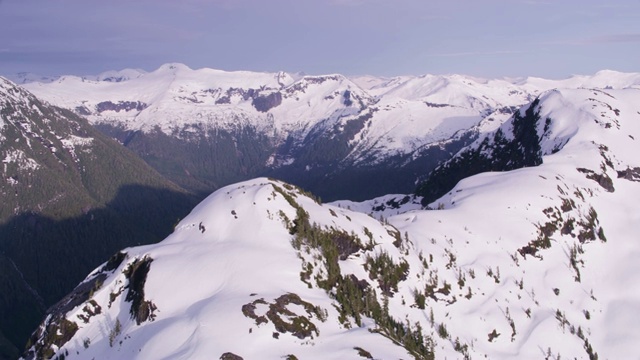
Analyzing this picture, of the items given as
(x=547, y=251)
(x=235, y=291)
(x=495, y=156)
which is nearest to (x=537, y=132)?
(x=495, y=156)

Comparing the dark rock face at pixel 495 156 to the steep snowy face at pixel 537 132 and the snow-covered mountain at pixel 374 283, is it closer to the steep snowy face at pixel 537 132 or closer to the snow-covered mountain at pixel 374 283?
the steep snowy face at pixel 537 132

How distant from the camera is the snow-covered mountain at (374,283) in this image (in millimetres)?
45969

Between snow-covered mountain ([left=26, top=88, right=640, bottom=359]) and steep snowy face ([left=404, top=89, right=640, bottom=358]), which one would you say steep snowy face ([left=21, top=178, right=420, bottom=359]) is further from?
steep snowy face ([left=404, top=89, right=640, bottom=358])

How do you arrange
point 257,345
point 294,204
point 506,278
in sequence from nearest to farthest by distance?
point 257,345 < point 294,204 < point 506,278

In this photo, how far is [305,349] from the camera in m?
43.2

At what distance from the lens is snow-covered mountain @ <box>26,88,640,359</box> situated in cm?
4597

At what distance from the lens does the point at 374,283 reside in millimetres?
61156

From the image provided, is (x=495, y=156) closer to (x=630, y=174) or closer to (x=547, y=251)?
(x=630, y=174)

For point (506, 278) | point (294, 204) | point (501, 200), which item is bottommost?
point (506, 278)

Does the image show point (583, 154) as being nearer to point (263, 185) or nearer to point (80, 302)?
point (263, 185)

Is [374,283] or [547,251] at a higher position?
[374,283]

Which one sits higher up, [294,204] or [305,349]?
[294,204]

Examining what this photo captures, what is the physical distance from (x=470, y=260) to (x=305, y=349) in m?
40.1

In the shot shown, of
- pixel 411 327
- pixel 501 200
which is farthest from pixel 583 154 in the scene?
pixel 411 327
